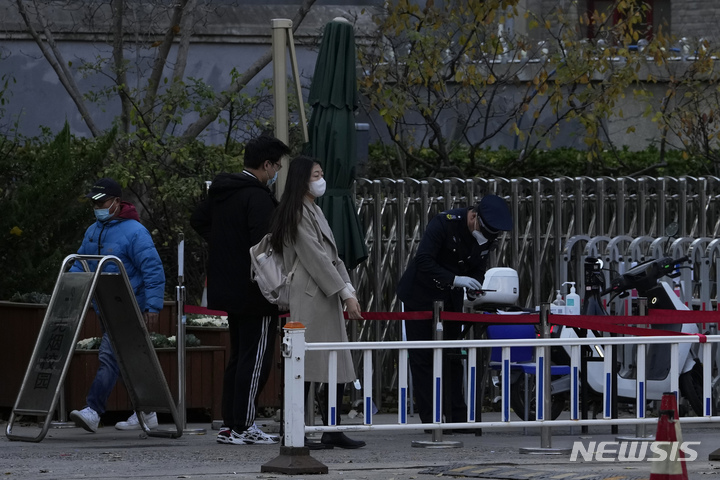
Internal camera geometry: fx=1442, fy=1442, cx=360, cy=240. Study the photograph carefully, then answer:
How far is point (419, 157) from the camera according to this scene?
15734 mm

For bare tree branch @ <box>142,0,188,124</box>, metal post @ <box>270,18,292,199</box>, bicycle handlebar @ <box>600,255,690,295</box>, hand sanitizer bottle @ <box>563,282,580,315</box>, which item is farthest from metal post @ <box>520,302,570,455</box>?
bare tree branch @ <box>142,0,188,124</box>

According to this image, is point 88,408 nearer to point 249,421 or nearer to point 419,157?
point 249,421

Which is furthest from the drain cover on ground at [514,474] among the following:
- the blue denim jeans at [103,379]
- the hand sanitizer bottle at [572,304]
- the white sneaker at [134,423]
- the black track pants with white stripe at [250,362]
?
the white sneaker at [134,423]

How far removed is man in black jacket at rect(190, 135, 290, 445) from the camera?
8.66m

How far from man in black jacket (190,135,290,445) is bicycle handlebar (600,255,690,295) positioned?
275 cm

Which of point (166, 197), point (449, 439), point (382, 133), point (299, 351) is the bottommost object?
point (449, 439)

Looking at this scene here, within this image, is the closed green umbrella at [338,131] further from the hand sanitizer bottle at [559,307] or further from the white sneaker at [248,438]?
the white sneaker at [248,438]

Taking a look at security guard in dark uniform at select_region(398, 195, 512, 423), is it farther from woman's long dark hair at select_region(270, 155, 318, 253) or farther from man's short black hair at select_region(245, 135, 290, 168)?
woman's long dark hair at select_region(270, 155, 318, 253)

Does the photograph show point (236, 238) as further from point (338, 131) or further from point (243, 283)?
point (338, 131)

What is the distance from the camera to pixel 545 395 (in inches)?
321

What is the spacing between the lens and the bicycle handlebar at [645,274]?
33.1 feet

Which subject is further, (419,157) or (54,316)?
(419,157)

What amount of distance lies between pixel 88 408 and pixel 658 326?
12.8ft

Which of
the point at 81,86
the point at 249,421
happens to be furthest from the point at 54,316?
the point at 81,86
